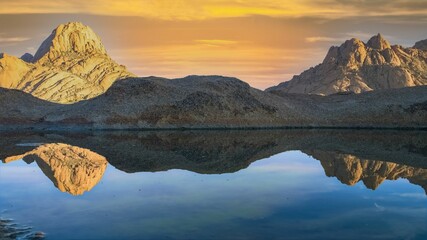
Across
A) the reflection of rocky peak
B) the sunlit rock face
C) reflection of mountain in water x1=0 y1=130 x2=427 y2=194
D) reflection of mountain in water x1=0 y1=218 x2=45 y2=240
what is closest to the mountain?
reflection of mountain in water x1=0 y1=130 x2=427 y2=194

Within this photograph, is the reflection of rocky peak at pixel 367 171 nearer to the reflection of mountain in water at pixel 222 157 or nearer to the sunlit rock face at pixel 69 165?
the reflection of mountain in water at pixel 222 157

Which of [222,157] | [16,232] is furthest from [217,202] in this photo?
[222,157]

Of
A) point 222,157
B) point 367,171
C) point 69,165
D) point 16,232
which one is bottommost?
point 16,232

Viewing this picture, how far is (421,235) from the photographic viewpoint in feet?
58.3

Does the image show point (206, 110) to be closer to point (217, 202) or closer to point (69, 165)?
point (69, 165)

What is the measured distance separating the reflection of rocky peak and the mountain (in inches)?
1896

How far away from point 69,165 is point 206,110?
54.6 metres

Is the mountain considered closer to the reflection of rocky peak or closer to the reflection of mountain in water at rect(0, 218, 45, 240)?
the reflection of rocky peak

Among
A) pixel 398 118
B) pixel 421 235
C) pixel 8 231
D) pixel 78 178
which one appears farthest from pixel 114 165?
pixel 398 118

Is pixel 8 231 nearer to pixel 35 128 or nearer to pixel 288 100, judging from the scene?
pixel 35 128

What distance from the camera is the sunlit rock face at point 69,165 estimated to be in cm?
2919

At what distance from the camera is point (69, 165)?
119ft

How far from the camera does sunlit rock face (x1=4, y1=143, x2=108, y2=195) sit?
2919cm

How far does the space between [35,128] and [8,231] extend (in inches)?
2719
